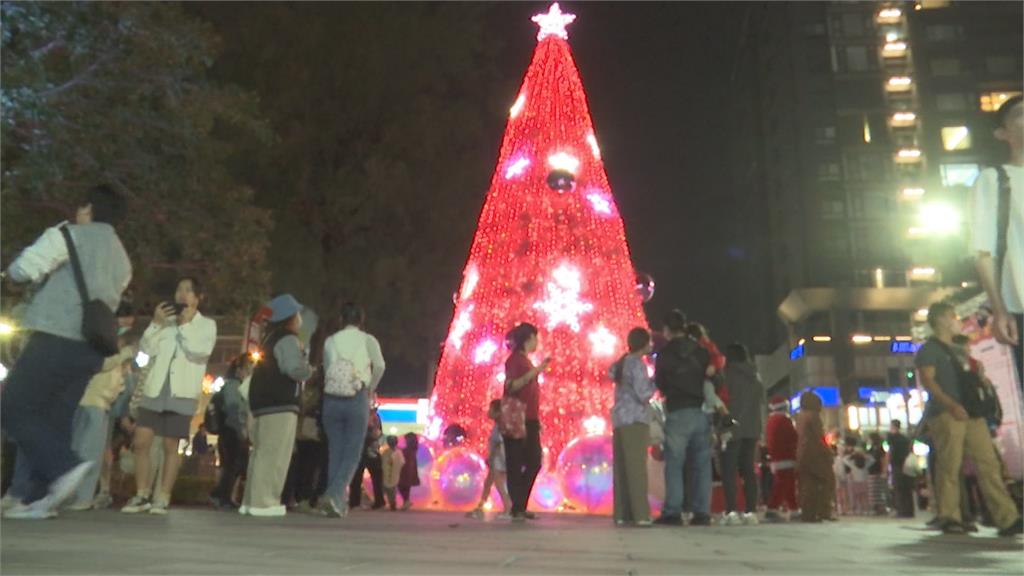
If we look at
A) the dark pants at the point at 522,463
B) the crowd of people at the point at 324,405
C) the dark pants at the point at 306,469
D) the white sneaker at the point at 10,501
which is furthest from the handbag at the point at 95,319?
the dark pants at the point at 306,469

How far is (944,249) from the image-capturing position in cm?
5359

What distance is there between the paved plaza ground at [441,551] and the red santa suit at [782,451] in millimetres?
5740

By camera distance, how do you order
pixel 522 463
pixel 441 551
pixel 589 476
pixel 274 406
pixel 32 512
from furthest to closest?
1. pixel 589 476
2. pixel 522 463
3. pixel 274 406
4. pixel 32 512
5. pixel 441 551

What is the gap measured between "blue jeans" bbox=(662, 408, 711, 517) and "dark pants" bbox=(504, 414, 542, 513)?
1.20m

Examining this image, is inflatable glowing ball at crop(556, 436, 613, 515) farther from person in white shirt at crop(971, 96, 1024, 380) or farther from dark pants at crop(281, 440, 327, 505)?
person in white shirt at crop(971, 96, 1024, 380)

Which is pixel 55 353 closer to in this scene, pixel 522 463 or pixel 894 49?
pixel 522 463

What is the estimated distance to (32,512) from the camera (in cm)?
610

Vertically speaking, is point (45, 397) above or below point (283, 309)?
below

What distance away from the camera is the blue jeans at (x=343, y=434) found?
873 cm

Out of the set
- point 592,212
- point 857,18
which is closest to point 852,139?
point 857,18

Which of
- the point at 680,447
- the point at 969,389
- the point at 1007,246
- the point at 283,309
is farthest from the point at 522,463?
the point at 1007,246

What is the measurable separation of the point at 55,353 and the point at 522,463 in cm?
464

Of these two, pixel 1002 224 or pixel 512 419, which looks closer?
pixel 1002 224

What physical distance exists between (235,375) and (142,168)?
435 cm
